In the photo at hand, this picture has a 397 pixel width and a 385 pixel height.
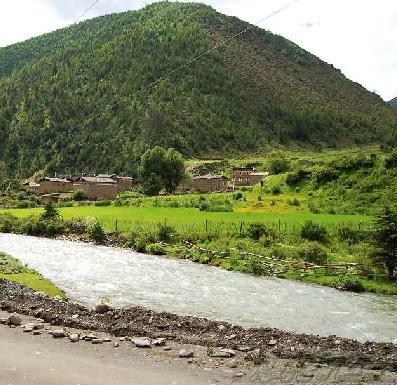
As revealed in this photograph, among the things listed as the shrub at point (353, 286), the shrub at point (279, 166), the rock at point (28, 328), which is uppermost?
the shrub at point (279, 166)

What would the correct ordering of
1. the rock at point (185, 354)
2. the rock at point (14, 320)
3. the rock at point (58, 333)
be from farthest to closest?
the rock at point (14, 320)
the rock at point (58, 333)
the rock at point (185, 354)

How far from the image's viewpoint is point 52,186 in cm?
13350

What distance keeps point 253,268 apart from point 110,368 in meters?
26.4

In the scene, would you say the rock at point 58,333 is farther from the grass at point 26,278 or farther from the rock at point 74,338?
the grass at point 26,278

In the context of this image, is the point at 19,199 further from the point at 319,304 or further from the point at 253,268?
the point at 319,304

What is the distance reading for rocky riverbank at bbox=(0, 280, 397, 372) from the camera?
15.1 metres

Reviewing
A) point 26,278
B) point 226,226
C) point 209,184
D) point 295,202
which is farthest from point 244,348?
point 209,184

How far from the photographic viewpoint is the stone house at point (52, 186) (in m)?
133

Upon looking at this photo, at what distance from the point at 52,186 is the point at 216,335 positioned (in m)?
122

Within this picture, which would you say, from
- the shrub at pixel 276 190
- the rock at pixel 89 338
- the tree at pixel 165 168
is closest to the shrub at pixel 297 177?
the shrub at pixel 276 190

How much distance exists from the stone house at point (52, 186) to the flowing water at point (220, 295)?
9080 centimetres

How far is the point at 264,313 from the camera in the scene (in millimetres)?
25656

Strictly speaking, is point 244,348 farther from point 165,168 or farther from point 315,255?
point 165,168

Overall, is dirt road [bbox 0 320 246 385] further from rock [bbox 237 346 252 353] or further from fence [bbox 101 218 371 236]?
fence [bbox 101 218 371 236]
